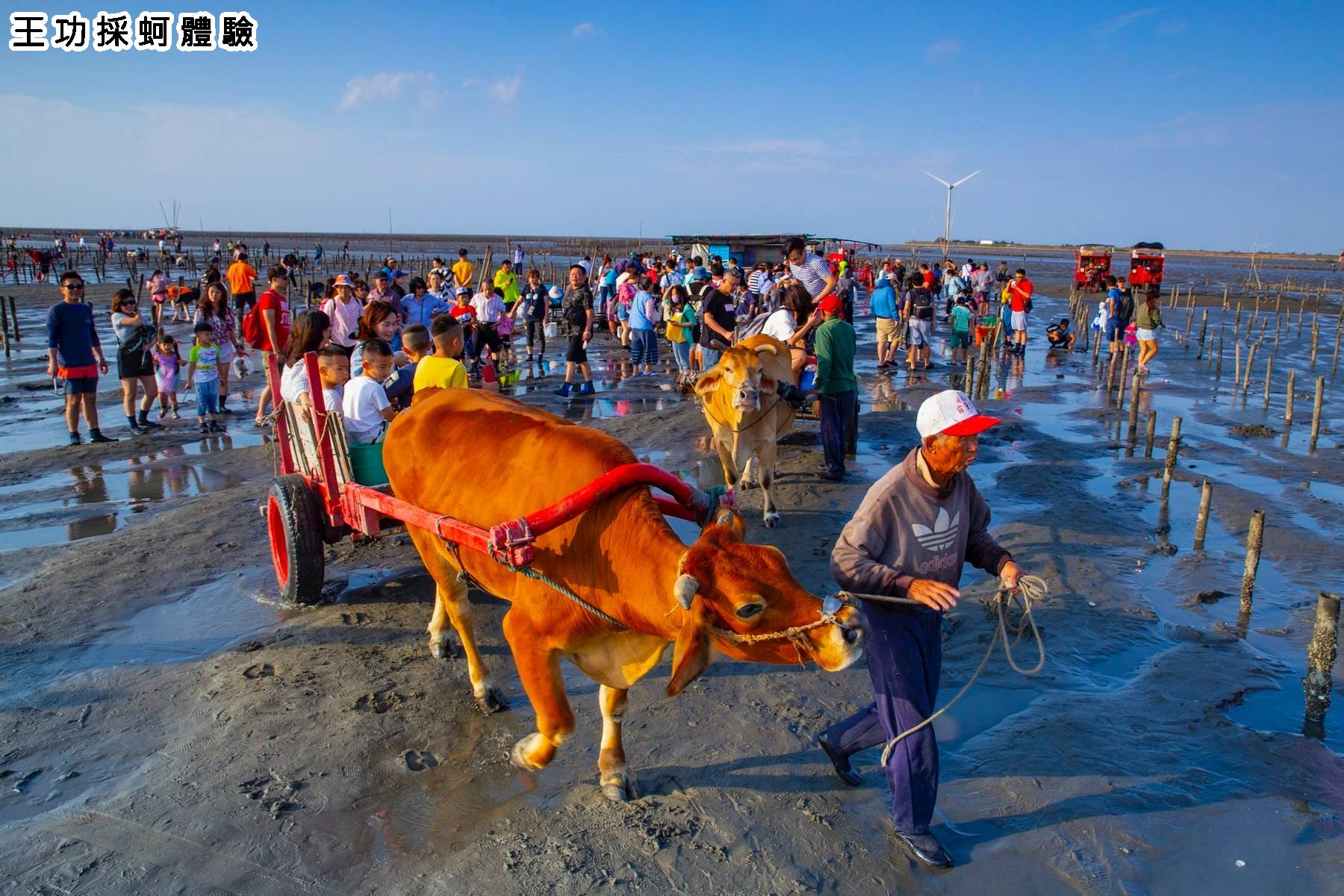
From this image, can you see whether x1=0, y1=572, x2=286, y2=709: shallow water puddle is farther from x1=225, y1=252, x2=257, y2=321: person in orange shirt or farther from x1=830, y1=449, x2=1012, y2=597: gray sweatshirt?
x1=225, y1=252, x2=257, y2=321: person in orange shirt

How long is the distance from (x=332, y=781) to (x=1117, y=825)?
3.68m

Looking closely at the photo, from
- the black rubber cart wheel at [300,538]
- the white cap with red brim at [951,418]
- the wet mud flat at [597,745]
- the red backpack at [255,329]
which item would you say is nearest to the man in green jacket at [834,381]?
the wet mud flat at [597,745]

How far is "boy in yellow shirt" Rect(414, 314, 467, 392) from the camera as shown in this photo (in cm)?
644

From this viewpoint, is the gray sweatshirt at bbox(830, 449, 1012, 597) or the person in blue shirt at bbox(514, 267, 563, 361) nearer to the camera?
the gray sweatshirt at bbox(830, 449, 1012, 597)

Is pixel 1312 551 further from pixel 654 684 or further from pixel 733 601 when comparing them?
pixel 733 601

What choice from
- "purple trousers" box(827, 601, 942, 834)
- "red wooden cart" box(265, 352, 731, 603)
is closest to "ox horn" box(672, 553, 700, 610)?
"purple trousers" box(827, 601, 942, 834)

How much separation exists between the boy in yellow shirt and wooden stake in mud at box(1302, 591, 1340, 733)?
18.1ft

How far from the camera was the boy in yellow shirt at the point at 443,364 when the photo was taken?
644 centimetres

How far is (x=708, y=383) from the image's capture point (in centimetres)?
868

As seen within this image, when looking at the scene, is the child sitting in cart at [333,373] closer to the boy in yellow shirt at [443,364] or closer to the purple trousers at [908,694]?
the boy in yellow shirt at [443,364]

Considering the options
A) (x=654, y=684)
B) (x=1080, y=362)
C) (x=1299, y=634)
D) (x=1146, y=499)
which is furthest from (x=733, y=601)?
(x=1080, y=362)

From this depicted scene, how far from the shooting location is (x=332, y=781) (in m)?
4.19

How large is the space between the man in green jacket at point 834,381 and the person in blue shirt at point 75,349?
867cm

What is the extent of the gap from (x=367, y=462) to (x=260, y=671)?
1542mm
